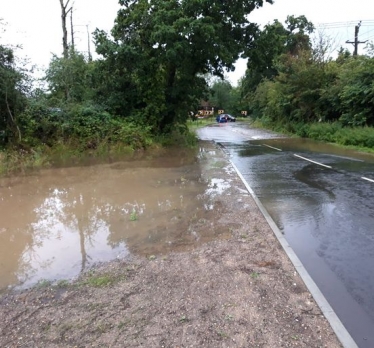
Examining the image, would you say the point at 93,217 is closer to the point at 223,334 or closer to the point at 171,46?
the point at 223,334

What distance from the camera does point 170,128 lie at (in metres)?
23.2

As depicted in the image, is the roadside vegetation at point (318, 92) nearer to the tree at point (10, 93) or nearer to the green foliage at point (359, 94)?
the green foliage at point (359, 94)

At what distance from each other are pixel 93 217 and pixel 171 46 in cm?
1216

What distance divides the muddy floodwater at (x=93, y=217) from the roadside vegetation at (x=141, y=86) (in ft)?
13.9

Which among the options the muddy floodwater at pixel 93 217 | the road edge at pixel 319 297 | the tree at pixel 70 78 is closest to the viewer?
the road edge at pixel 319 297

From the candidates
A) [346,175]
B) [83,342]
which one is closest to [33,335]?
[83,342]

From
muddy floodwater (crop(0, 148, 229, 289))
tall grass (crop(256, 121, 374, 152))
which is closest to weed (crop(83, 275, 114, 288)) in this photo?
muddy floodwater (crop(0, 148, 229, 289))


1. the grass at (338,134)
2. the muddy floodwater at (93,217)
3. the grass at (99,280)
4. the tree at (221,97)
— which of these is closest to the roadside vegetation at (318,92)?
the grass at (338,134)

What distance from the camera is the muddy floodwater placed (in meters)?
5.84

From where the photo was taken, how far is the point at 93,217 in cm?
815

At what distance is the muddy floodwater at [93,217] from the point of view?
19.1 ft

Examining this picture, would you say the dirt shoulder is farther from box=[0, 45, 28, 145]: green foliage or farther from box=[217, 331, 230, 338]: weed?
box=[0, 45, 28, 145]: green foliage

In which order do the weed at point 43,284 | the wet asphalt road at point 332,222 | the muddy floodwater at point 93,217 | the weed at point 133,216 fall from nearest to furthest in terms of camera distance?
the wet asphalt road at point 332,222, the weed at point 43,284, the muddy floodwater at point 93,217, the weed at point 133,216

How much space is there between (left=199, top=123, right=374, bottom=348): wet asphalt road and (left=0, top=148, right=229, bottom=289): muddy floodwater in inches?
61.3
